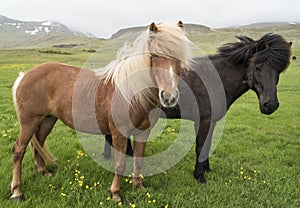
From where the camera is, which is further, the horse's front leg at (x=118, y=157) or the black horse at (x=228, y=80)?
the black horse at (x=228, y=80)

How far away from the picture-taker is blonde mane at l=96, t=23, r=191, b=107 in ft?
9.95

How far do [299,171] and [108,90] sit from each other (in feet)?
13.8

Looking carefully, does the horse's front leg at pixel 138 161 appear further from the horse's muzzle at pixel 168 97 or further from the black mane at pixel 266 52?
the black mane at pixel 266 52

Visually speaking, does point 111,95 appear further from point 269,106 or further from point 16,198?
point 269,106

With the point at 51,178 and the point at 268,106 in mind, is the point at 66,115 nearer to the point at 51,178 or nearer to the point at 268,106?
the point at 51,178

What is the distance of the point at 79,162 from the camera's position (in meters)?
4.83

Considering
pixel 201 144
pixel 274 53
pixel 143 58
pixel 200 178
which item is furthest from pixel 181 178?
pixel 274 53

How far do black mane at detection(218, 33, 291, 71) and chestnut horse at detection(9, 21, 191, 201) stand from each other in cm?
171

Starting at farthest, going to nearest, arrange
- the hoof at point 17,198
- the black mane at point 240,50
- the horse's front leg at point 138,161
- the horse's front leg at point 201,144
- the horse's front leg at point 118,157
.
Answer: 1. the horse's front leg at point 201,144
2. the black mane at point 240,50
3. the horse's front leg at point 138,161
4. the horse's front leg at point 118,157
5. the hoof at point 17,198

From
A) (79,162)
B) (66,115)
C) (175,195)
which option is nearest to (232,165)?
(175,195)

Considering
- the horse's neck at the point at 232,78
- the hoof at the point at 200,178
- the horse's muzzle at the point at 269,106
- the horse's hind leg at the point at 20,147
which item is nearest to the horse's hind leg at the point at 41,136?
the horse's hind leg at the point at 20,147

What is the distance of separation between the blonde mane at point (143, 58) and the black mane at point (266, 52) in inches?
67.4

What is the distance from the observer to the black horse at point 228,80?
4.33 m

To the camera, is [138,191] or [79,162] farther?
[79,162]
